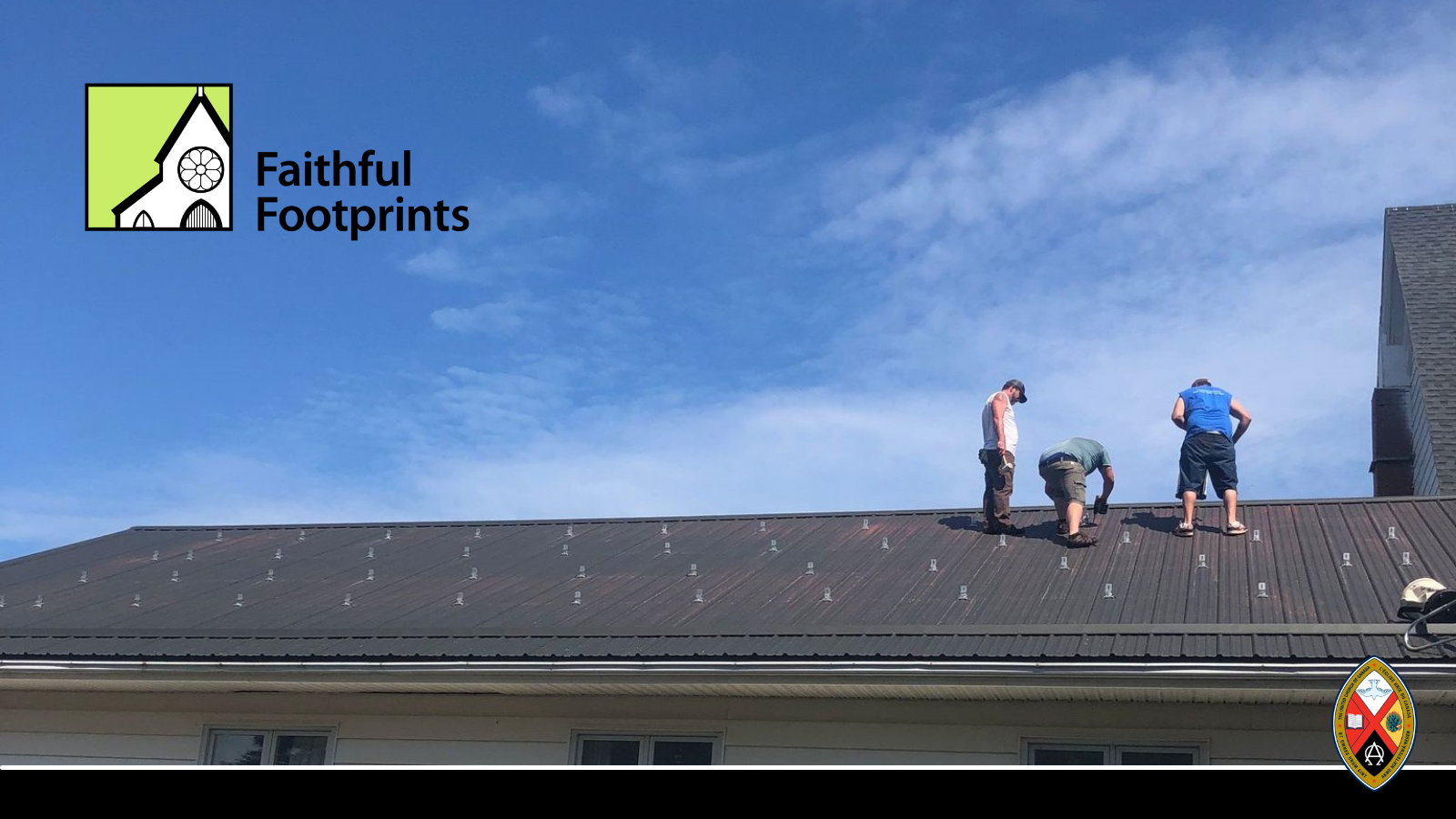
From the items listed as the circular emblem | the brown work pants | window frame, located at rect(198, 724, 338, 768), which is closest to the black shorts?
the brown work pants

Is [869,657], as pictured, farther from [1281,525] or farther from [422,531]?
[422,531]

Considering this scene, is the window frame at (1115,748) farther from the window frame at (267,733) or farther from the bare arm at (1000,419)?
the window frame at (267,733)

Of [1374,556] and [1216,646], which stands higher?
[1374,556]

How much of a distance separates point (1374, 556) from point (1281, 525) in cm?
130

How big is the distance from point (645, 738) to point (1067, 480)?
446cm

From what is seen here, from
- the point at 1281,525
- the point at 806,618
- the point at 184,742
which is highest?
the point at 1281,525

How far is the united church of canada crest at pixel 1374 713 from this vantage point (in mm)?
5922

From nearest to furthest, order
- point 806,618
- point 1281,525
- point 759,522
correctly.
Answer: point 806,618 → point 1281,525 → point 759,522

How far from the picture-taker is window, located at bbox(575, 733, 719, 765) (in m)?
7.92

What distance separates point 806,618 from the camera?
8.57m

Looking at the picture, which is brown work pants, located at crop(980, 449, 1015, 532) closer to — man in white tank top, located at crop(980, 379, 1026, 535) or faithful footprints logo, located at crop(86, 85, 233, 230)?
man in white tank top, located at crop(980, 379, 1026, 535)

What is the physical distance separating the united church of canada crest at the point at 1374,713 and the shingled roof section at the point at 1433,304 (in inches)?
464

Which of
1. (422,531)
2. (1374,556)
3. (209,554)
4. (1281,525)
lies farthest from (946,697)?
(209,554)

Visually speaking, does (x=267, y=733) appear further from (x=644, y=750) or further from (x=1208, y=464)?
(x=1208, y=464)
